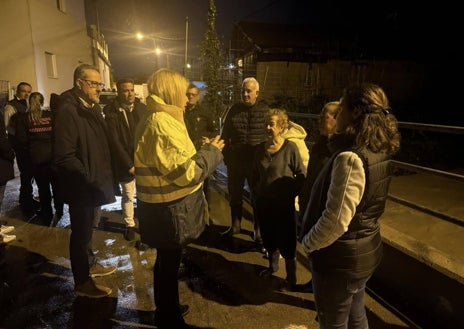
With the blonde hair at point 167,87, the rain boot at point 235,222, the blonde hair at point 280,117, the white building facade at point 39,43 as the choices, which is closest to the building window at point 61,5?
the white building facade at point 39,43

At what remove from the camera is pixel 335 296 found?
192 centimetres

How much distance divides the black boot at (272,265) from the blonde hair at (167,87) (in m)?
1.97

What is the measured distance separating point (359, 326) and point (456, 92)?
2466 cm

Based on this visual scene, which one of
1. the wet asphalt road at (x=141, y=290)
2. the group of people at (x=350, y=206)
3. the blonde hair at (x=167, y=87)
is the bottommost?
the wet asphalt road at (x=141, y=290)

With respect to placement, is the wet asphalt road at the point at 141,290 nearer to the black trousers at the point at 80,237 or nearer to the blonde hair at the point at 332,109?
the black trousers at the point at 80,237

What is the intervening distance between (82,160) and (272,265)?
7.03 ft

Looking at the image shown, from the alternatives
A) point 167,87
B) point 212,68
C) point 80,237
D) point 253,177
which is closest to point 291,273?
point 253,177

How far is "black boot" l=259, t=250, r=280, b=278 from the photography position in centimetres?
353

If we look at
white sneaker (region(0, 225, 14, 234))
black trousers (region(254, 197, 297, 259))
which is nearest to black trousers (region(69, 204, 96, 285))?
black trousers (region(254, 197, 297, 259))

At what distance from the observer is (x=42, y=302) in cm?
312

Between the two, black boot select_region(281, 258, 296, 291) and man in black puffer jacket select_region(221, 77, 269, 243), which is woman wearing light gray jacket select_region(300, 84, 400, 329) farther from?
man in black puffer jacket select_region(221, 77, 269, 243)

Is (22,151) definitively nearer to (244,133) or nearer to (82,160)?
(82,160)

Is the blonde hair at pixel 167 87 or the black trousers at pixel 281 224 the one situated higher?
the blonde hair at pixel 167 87

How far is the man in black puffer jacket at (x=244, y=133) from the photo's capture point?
4160 millimetres
